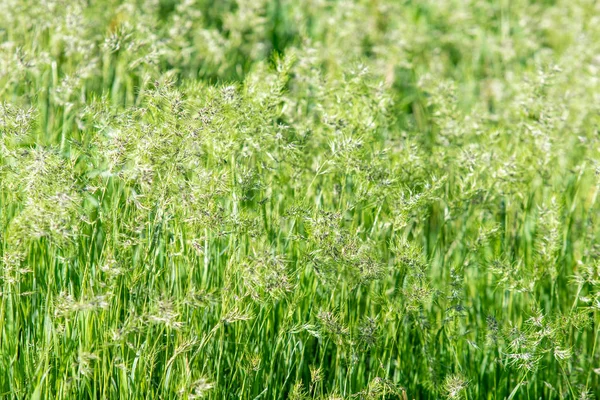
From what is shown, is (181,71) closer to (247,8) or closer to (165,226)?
(247,8)

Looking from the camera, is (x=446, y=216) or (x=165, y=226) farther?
(x=446, y=216)

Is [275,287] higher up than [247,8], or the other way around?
[247,8]

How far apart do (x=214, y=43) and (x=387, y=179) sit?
2.28 metres

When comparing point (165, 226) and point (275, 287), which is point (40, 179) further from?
point (275, 287)

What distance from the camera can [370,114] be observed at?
11.5ft

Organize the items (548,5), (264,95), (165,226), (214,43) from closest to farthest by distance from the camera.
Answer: (165,226) < (264,95) < (214,43) < (548,5)

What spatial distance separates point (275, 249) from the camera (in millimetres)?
3035

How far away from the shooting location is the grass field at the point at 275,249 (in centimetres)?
261

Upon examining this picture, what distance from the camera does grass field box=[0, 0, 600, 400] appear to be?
2.61 m

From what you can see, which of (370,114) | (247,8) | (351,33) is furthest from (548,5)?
(370,114)

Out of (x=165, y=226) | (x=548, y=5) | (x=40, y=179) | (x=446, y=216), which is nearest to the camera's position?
(x=40, y=179)

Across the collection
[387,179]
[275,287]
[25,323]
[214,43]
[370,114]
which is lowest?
[25,323]

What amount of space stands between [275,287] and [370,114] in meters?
1.27

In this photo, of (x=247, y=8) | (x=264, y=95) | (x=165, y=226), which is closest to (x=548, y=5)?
(x=247, y=8)
